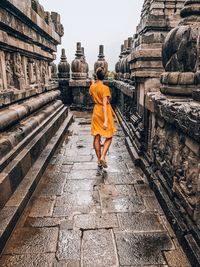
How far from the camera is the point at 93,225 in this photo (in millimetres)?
2703

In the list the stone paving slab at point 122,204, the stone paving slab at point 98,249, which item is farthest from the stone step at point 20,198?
the stone paving slab at point 122,204

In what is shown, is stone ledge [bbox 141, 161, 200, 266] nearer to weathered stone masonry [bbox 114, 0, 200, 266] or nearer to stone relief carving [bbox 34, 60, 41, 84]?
weathered stone masonry [bbox 114, 0, 200, 266]

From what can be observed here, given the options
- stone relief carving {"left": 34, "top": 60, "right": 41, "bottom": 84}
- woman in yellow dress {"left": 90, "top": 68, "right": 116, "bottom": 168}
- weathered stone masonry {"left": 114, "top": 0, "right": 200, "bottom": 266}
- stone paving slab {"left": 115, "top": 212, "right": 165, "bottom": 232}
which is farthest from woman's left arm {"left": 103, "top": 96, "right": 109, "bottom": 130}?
stone relief carving {"left": 34, "top": 60, "right": 41, "bottom": 84}

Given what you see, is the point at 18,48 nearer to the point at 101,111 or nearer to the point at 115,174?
the point at 101,111

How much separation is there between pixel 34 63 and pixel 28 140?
2.62 metres

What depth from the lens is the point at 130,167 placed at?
14.4 feet

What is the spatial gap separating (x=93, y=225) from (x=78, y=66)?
877 cm

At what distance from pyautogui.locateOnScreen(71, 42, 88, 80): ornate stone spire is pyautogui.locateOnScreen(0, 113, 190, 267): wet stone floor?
710 centimetres

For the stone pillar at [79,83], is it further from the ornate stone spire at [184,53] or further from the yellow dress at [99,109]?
the ornate stone spire at [184,53]

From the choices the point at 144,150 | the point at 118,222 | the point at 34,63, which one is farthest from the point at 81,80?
the point at 118,222

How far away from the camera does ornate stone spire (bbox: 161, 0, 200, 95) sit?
111 inches

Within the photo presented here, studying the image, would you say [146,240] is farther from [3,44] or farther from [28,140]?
[3,44]

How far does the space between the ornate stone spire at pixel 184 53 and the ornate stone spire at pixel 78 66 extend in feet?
25.4

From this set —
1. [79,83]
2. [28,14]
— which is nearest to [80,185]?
[28,14]
